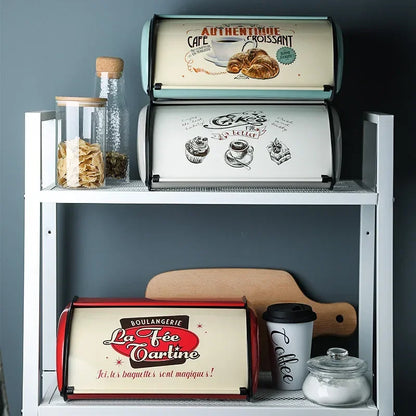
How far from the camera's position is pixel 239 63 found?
199 cm

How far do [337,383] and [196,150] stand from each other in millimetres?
655

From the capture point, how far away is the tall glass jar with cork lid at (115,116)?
2105 millimetres

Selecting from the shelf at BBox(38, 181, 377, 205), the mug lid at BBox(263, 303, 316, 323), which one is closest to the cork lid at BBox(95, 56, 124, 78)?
the shelf at BBox(38, 181, 377, 205)

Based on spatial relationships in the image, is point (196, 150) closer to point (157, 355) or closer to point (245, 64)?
point (245, 64)

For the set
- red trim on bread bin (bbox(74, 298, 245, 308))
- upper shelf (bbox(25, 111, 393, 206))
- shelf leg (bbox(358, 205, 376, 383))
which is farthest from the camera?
shelf leg (bbox(358, 205, 376, 383))

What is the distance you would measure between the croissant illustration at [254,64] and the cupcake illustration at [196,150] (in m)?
0.19

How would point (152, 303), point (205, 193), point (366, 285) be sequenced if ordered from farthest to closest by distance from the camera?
1. point (366, 285)
2. point (152, 303)
3. point (205, 193)

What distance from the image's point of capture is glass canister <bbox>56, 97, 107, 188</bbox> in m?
1.96

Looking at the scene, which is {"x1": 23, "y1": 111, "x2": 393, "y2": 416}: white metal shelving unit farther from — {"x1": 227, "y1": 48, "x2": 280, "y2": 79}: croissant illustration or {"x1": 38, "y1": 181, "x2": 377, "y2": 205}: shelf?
{"x1": 227, "y1": 48, "x2": 280, "y2": 79}: croissant illustration

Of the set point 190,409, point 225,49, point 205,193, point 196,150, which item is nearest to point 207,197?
point 205,193

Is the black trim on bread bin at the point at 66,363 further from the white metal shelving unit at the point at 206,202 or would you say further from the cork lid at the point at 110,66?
the cork lid at the point at 110,66

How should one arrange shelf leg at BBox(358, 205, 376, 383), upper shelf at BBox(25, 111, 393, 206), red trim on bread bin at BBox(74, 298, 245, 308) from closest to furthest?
upper shelf at BBox(25, 111, 393, 206) < red trim on bread bin at BBox(74, 298, 245, 308) < shelf leg at BBox(358, 205, 376, 383)

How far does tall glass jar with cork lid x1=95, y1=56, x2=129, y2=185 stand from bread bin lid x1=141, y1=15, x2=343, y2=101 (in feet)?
0.52

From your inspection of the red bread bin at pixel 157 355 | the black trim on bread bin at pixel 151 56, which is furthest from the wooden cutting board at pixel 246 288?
the black trim on bread bin at pixel 151 56
